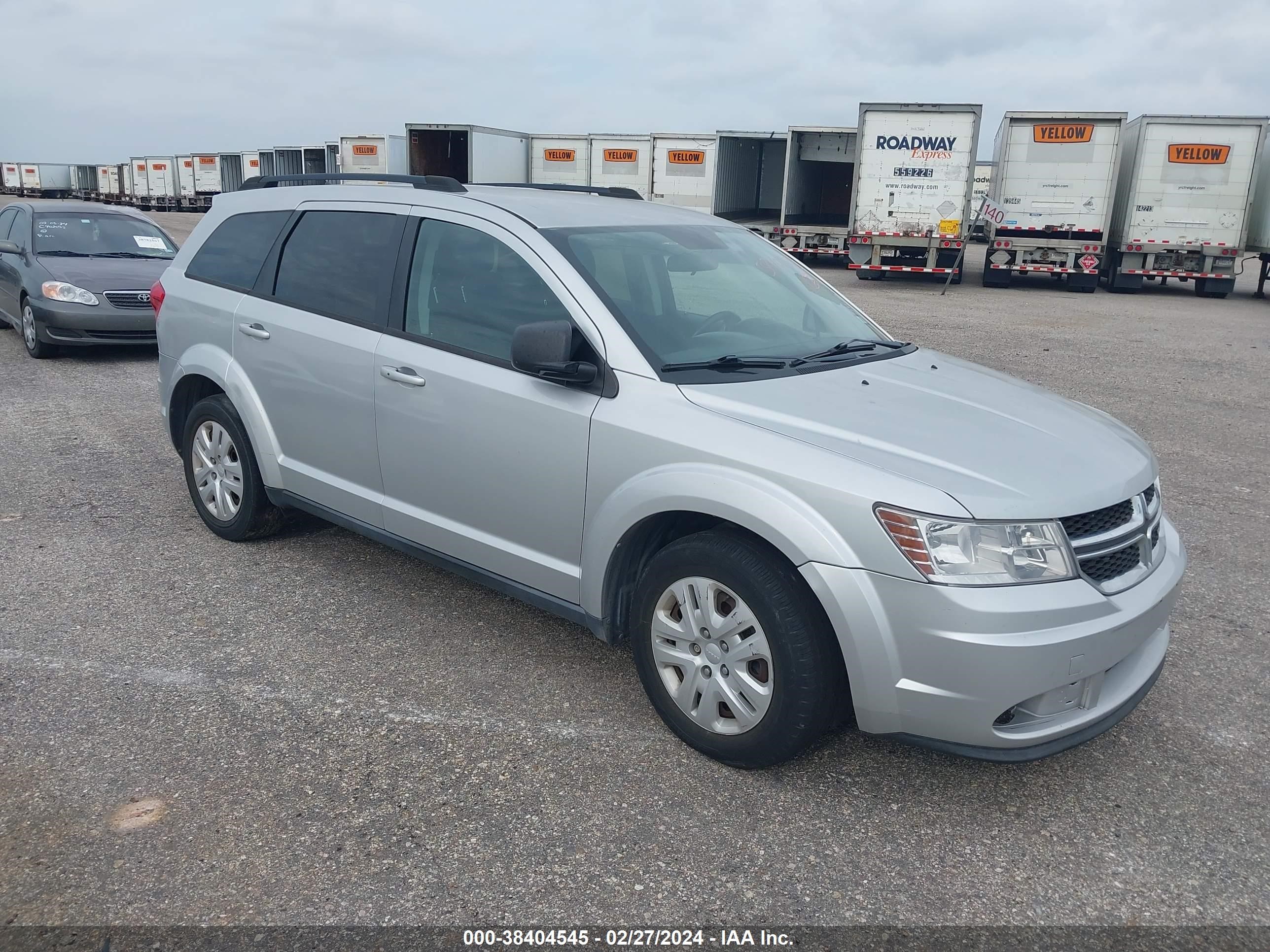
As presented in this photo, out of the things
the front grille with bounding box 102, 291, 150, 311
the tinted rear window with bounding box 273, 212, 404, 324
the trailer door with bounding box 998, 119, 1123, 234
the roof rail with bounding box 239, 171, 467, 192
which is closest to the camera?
the tinted rear window with bounding box 273, 212, 404, 324

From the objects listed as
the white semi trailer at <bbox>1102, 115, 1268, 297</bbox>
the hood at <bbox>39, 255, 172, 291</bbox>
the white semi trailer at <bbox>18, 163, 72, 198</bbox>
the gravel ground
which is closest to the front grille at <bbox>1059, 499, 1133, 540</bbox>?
the gravel ground

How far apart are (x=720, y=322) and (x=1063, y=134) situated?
19519 mm

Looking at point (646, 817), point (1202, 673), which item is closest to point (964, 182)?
point (1202, 673)

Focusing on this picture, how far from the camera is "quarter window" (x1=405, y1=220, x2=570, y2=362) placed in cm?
379

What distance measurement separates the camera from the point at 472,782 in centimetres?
320

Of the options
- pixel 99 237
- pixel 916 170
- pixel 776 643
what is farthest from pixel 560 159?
pixel 776 643

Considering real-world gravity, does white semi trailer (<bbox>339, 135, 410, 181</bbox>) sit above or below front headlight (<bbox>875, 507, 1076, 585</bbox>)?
above

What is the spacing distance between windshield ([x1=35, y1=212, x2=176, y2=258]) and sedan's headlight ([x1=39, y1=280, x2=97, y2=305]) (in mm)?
774

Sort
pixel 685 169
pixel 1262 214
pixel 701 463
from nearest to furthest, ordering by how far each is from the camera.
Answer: pixel 701 463 → pixel 1262 214 → pixel 685 169

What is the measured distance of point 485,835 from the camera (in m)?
2.95

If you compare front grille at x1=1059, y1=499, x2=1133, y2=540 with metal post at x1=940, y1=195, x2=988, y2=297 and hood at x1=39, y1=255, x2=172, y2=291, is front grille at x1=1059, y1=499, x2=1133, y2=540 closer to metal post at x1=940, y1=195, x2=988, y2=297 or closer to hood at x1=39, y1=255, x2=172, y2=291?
hood at x1=39, y1=255, x2=172, y2=291

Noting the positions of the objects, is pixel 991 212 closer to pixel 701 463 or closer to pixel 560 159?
pixel 560 159

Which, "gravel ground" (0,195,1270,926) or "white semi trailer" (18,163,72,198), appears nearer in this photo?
"gravel ground" (0,195,1270,926)

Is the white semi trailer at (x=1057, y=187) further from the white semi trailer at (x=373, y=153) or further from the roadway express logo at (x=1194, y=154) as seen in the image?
the white semi trailer at (x=373, y=153)
